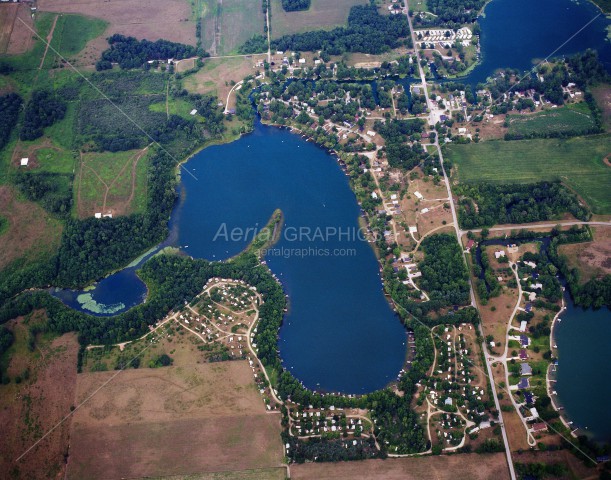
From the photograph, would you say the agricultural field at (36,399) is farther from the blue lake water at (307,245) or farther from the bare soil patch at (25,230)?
the blue lake water at (307,245)

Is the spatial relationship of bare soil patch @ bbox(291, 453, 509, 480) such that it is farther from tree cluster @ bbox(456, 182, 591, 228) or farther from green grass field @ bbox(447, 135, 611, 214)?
green grass field @ bbox(447, 135, 611, 214)

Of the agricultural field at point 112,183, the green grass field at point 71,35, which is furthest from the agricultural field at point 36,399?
the green grass field at point 71,35

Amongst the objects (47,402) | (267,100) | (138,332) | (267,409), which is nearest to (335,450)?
(267,409)

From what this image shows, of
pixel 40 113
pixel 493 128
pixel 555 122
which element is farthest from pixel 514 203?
pixel 40 113

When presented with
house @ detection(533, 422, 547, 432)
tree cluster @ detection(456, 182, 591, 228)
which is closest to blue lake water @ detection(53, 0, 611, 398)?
house @ detection(533, 422, 547, 432)

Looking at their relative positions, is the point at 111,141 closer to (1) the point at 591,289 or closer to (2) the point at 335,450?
(2) the point at 335,450
